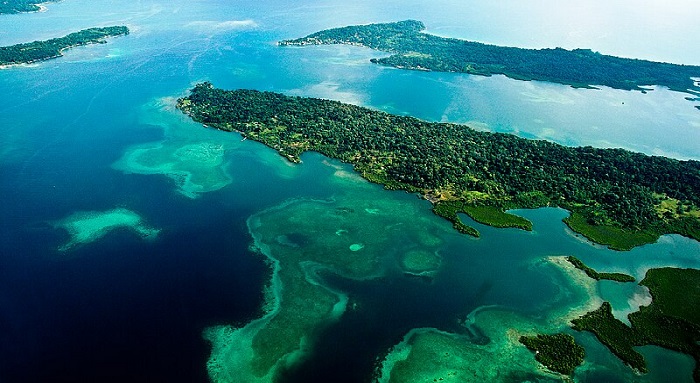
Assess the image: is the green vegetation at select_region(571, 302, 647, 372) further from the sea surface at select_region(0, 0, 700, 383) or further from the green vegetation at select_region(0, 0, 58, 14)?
the green vegetation at select_region(0, 0, 58, 14)

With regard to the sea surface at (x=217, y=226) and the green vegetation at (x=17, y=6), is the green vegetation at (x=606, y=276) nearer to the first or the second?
the sea surface at (x=217, y=226)

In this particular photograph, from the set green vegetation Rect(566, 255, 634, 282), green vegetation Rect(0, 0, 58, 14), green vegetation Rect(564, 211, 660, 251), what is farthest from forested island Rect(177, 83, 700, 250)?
green vegetation Rect(0, 0, 58, 14)

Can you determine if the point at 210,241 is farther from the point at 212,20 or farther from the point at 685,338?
the point at 212,20

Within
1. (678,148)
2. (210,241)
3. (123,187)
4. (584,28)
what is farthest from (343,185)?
Answer: (584,28)

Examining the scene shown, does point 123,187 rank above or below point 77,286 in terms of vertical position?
above

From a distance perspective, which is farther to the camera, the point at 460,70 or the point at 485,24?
the point at 485,24

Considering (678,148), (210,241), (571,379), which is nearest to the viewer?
(571,379)
